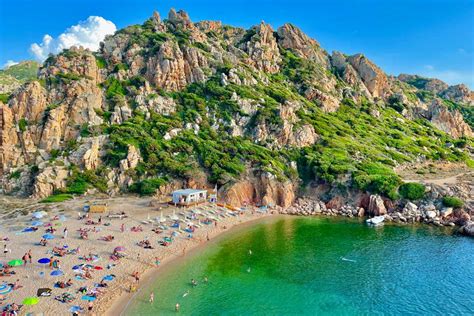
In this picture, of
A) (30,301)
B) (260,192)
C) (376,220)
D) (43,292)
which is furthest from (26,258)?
(376,220)

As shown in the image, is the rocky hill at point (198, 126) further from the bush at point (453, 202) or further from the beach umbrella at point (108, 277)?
the beach umbrella at point (108, 277)

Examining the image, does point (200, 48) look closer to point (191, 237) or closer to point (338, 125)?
point (338, 125)

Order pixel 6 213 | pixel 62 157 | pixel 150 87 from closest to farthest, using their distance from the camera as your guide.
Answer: pixel 6 213 < pixel 62 157 < pixel 150 87

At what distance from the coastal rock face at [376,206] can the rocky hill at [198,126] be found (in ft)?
10.0

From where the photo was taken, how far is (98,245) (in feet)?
157

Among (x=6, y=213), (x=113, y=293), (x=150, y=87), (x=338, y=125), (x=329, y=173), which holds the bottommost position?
(x=113, y=293)

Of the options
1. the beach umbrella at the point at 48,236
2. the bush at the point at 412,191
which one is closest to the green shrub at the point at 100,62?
the beach umbrella at the point at 48,236

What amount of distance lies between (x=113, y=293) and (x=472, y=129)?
189835 mm

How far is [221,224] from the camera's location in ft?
207

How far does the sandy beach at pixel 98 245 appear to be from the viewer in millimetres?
34781

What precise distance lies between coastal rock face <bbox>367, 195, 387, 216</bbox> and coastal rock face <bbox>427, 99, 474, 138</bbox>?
10710 centimetres

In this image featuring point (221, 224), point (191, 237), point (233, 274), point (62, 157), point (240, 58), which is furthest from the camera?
point (240, 58)

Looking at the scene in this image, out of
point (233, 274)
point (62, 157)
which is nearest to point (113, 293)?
point (233, 274)

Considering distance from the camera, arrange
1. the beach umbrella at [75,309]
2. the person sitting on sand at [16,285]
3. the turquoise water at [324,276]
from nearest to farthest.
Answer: the beach umbrella at [75,309]
the person sitting on sand at [16,285]
the turquoise water at [324,276]
